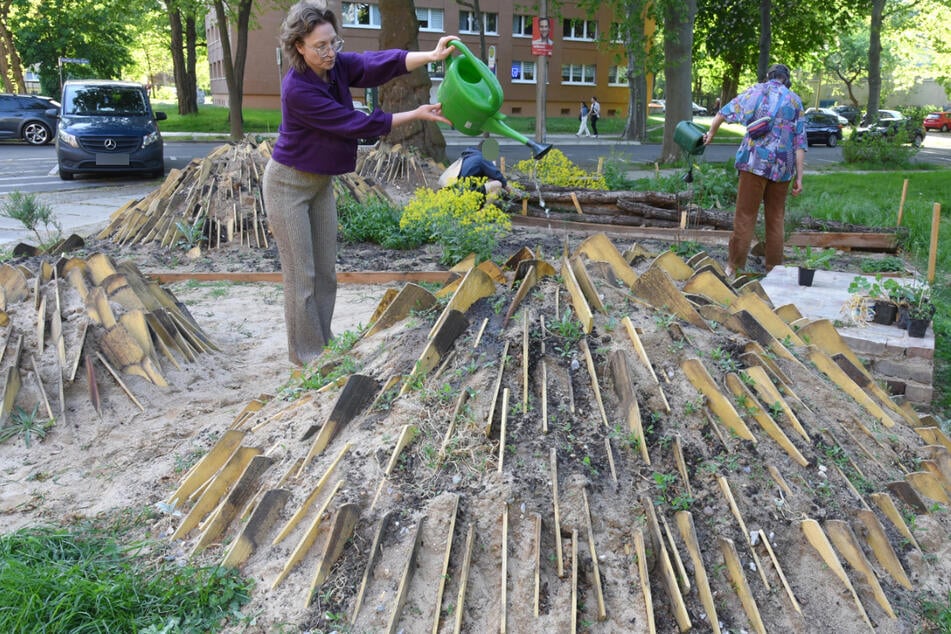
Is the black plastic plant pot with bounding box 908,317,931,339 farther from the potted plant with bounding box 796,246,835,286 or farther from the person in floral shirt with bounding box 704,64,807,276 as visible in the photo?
the person in floral shirt with bounding box 704,64,807,276

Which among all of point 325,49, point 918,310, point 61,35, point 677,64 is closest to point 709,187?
point 918,310

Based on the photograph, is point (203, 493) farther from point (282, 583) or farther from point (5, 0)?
point (5, 0)

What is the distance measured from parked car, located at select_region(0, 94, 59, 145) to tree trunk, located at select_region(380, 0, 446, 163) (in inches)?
602

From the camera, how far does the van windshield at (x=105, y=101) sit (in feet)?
48.0

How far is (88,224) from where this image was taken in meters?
9.68

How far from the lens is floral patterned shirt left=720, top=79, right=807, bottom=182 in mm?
6031

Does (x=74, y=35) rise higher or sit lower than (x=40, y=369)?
higher

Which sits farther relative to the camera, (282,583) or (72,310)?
(72,310)

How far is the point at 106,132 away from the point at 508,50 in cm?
3082

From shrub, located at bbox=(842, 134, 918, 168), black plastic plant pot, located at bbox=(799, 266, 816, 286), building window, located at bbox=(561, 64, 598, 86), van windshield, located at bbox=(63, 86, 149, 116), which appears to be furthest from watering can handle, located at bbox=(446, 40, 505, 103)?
building window, located at bbox=(561, 64, 598, 86)

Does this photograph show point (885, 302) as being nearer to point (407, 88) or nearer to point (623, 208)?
point (623, 208)

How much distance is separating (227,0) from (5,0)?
1827cm

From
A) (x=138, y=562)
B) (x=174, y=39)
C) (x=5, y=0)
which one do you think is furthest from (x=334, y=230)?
(x=5, y=0)

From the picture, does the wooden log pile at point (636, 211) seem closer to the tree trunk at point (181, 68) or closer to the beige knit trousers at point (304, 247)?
the beige knit trousers at point (304, 247)
